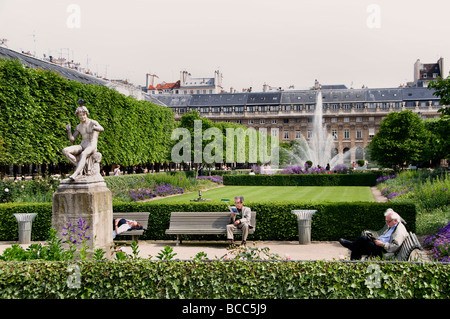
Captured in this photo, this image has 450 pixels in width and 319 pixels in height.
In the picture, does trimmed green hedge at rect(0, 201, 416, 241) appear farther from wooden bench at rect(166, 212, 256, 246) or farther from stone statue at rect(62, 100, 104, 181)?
stone statue at rect(62, 100, 104, 181)

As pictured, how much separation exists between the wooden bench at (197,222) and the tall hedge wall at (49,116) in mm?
12140

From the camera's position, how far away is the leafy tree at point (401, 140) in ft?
106

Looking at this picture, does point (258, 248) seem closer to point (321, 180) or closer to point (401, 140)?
point (321, 180)

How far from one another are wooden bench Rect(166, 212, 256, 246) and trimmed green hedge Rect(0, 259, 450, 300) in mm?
4565

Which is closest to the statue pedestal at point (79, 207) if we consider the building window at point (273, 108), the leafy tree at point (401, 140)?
the leafy tree at point (401, 140)

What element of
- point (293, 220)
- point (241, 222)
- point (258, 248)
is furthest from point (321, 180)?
point (241, 222)

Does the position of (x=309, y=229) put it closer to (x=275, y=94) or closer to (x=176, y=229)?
(x=176, y=229)

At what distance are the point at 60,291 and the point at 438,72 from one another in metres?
92.2

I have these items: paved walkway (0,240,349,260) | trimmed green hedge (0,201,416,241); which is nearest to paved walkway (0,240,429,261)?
paved walkway (0,240,349,260)

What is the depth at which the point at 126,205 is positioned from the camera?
11.0 meters

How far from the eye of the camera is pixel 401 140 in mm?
33062

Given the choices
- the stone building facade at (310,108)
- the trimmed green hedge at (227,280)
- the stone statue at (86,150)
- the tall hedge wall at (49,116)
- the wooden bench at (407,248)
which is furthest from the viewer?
the stone building facade at (310,108)

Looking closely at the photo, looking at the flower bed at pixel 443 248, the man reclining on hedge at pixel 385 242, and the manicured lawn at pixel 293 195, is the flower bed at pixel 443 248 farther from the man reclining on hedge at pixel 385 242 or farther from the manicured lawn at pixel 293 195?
the manicured lawn at pixel 293 195
